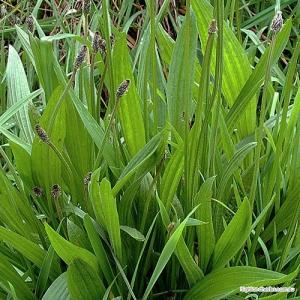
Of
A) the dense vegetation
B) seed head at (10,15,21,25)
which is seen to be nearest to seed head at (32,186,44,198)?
the dense vegetation

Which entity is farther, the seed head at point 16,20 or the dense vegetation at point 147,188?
the seed head at point 16,20

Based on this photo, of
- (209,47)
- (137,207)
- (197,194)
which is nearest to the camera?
(209,47)

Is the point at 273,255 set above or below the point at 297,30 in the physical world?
below

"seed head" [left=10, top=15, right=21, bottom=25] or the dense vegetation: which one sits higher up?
"seed head" [left=10, top=15, right=21, bottom=25]

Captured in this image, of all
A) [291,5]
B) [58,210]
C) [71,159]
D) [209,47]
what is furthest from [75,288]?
[291,5]

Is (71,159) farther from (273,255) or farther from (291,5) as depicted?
(291,5)

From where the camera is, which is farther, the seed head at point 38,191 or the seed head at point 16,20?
the seed head at point 16,20

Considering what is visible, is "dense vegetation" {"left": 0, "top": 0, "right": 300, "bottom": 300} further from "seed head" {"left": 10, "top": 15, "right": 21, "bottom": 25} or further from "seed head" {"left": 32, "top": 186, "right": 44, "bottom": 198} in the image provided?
"seed head" {"left": 10, "top": 15, "right": 21, "bottom": 25}

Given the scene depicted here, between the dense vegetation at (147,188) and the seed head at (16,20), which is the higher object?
the seed head at (16,20)

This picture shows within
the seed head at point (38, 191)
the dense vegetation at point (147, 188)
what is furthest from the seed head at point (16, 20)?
the seed head at point (38, 191)

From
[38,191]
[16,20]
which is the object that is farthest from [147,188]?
[16,20]

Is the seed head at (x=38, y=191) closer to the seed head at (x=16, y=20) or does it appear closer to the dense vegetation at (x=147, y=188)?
the dense vegetation at (x=147, y=188)
